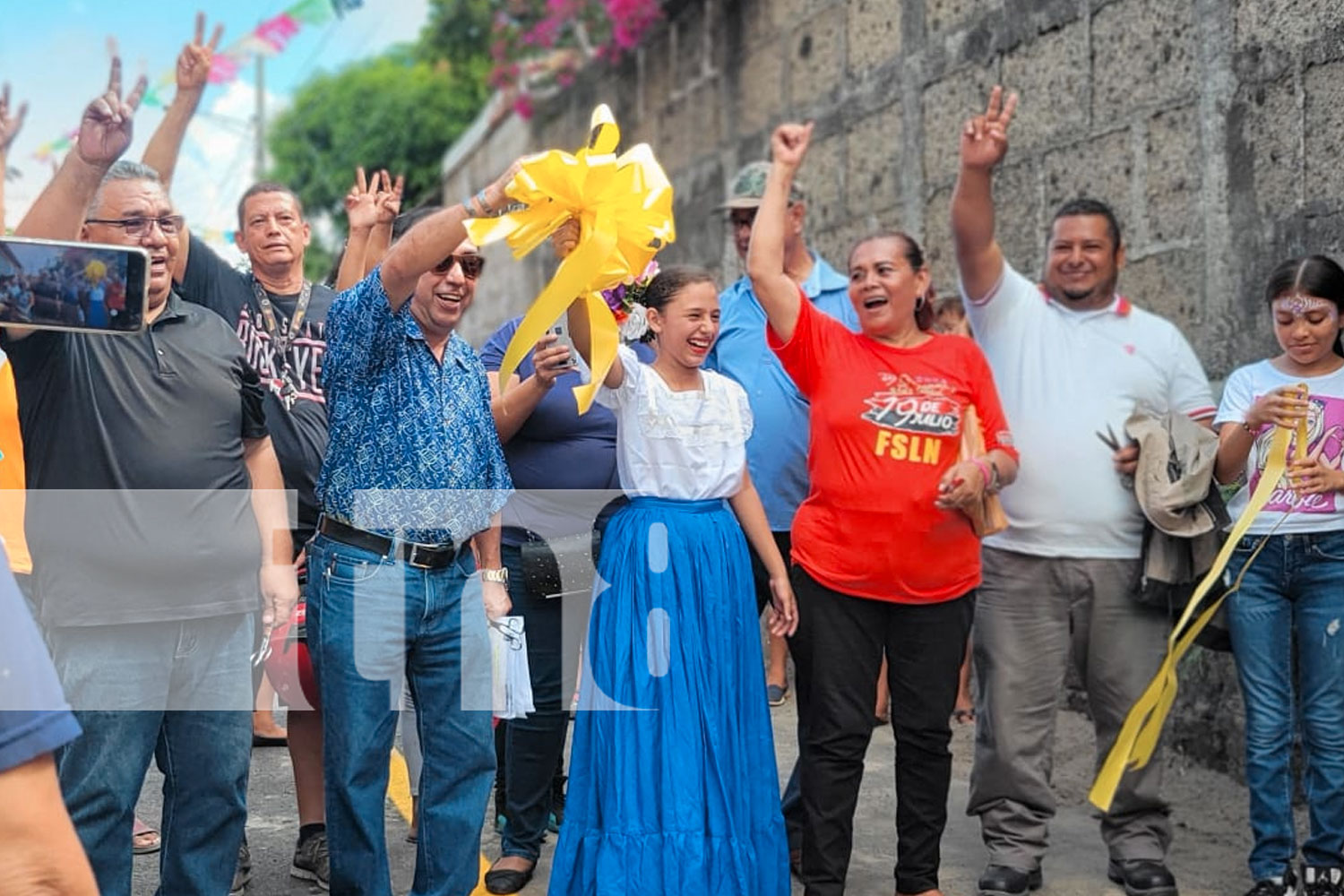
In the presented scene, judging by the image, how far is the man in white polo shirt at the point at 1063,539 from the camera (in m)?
5.05

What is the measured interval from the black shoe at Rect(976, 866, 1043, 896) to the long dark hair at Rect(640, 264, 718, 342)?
1925mm

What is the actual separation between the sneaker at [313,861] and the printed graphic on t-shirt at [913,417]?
2.01m

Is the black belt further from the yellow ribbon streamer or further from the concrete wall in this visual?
the concrete wall

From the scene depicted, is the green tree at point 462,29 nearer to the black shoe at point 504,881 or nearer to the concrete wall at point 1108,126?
the concrete wall at point 1108,126

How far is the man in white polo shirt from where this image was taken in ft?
16.6

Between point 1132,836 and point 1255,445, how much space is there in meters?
1.24

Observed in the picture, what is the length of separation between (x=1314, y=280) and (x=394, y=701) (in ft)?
9.59

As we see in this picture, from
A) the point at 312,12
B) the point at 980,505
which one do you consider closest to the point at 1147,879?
the point at 980,505

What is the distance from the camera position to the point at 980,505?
187 inches

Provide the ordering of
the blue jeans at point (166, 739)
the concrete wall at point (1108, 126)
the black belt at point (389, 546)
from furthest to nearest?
1. the concrete wall at point (1108, 126)
2. the black belt at point (389, 546)
3. the blue jeans at point (166, 739)

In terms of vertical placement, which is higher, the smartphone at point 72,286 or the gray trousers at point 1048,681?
the smartphone at point 72,286

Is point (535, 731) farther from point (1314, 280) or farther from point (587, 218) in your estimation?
point (1314, 280)

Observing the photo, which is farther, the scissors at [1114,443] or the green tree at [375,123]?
the green tree at [375,123]

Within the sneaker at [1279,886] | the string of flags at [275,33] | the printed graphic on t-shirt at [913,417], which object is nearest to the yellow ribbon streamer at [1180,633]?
the sneaker at [1279,886]
